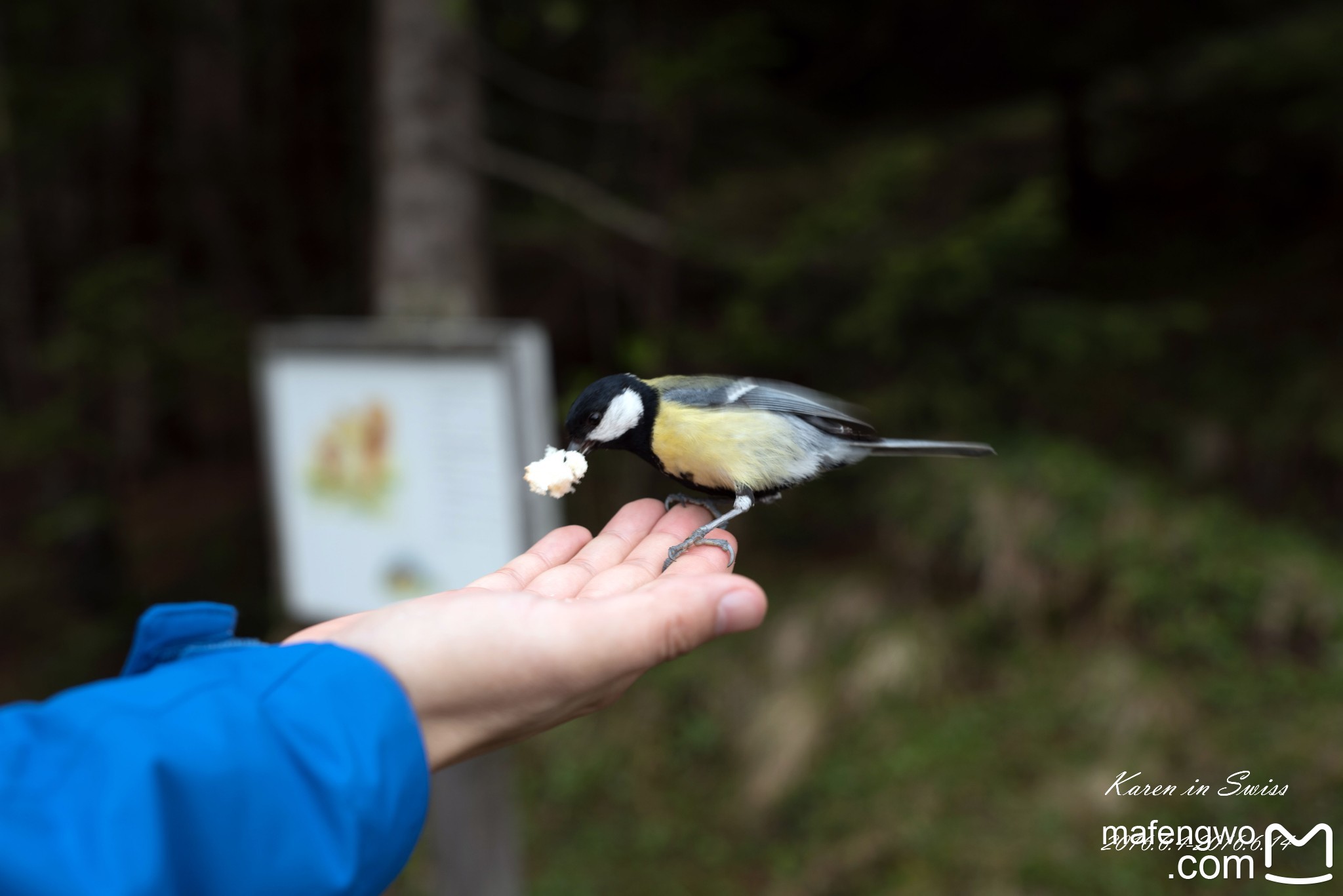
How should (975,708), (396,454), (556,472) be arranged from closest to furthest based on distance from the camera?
(556,472) < (396,454) < (975,708)

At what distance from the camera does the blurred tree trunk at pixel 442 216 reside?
3.47 metres

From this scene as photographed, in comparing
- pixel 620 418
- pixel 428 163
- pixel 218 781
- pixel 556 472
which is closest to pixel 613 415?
pixel 620 418

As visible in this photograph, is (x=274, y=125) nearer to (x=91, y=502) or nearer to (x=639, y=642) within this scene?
(x=91, y=502)

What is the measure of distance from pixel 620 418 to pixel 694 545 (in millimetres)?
291

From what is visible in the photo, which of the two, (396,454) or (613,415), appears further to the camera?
(396,454)

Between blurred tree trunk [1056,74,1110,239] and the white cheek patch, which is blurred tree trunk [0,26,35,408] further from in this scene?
blurred tree trunk [1056,74,1110,239]

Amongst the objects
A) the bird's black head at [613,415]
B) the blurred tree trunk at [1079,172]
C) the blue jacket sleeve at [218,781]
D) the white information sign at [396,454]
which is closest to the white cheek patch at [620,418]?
the bird's black head at [613,415]

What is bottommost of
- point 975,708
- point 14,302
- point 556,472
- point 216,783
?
point 975,708

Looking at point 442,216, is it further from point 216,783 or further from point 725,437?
point 216,783

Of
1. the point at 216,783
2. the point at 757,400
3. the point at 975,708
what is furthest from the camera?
the point at 975,708

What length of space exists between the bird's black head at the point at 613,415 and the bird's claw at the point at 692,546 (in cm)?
22

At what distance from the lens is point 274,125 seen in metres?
7.19

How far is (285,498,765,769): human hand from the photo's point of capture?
1250 millimetres

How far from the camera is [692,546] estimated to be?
1761mm
